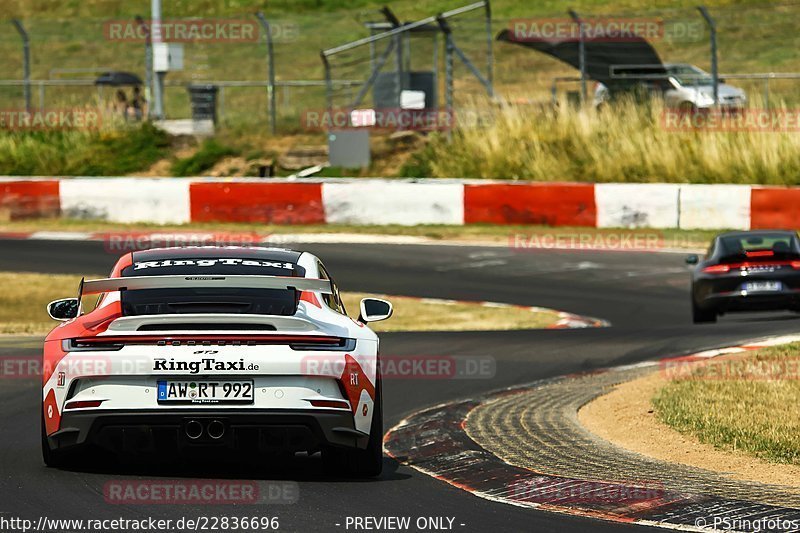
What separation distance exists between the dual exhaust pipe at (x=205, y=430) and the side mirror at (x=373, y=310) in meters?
1.54

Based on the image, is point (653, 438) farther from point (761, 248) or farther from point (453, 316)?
point (761, 248)

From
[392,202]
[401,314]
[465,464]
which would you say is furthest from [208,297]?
[392,202]

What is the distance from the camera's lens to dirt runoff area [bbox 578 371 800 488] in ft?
28.7

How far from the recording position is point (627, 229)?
26406mm

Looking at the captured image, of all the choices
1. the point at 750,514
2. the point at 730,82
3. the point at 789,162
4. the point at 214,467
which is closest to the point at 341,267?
the point at 789,162

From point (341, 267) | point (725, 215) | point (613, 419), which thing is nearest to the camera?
point (613, 419)

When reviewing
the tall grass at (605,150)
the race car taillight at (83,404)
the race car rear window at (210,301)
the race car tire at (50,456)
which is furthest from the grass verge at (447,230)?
the race car taillight at (83,404)

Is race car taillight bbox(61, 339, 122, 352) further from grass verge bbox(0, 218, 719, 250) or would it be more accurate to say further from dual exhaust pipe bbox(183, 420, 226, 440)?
grass verge bbox(0, 218, 719, 250)

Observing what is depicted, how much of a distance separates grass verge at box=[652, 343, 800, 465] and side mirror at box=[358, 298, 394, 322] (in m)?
2.32

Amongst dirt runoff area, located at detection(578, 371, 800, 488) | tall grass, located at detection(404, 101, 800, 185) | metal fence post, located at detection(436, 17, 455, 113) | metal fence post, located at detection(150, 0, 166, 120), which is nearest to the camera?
dirt runoff area, located at detection(578, 371, 800, 488)

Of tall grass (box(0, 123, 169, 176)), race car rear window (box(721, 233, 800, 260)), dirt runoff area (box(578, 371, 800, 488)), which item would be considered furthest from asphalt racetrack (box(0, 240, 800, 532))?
tall grass (box(0, 123, 169, 176))

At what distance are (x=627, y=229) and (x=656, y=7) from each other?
29.9m

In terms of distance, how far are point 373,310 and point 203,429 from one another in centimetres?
169

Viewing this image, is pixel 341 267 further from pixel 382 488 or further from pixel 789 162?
pixel 382 488
